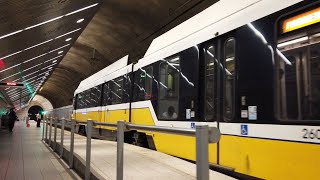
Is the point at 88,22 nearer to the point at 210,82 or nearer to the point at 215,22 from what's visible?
the point at 215,22

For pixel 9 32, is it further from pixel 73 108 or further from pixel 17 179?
pixel 73 108

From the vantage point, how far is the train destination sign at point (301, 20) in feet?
15.2

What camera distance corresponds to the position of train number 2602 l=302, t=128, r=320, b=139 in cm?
437

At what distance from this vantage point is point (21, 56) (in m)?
20.1

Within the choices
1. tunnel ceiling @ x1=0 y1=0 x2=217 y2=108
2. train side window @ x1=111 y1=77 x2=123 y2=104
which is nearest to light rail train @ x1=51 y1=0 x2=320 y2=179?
train side window @ x1=111 y1=77 x2=123 y2=104

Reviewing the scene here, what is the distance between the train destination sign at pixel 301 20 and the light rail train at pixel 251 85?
0.01 metres

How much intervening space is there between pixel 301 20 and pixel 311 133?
145 cm

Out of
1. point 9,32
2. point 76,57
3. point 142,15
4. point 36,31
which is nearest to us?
point 9,32

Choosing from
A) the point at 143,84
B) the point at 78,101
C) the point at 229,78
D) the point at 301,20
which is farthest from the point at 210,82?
the point at 78,101

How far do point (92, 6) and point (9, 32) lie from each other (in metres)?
4.27

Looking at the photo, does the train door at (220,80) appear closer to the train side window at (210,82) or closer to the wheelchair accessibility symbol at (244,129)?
the train side window at (210,82)

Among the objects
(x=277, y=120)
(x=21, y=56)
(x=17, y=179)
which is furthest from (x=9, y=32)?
(x=277, y=120)

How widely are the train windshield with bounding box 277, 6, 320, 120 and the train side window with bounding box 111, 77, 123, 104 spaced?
8239 millimetres

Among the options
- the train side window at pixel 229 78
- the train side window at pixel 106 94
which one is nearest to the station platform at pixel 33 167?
the train side window at pixel 229 78
